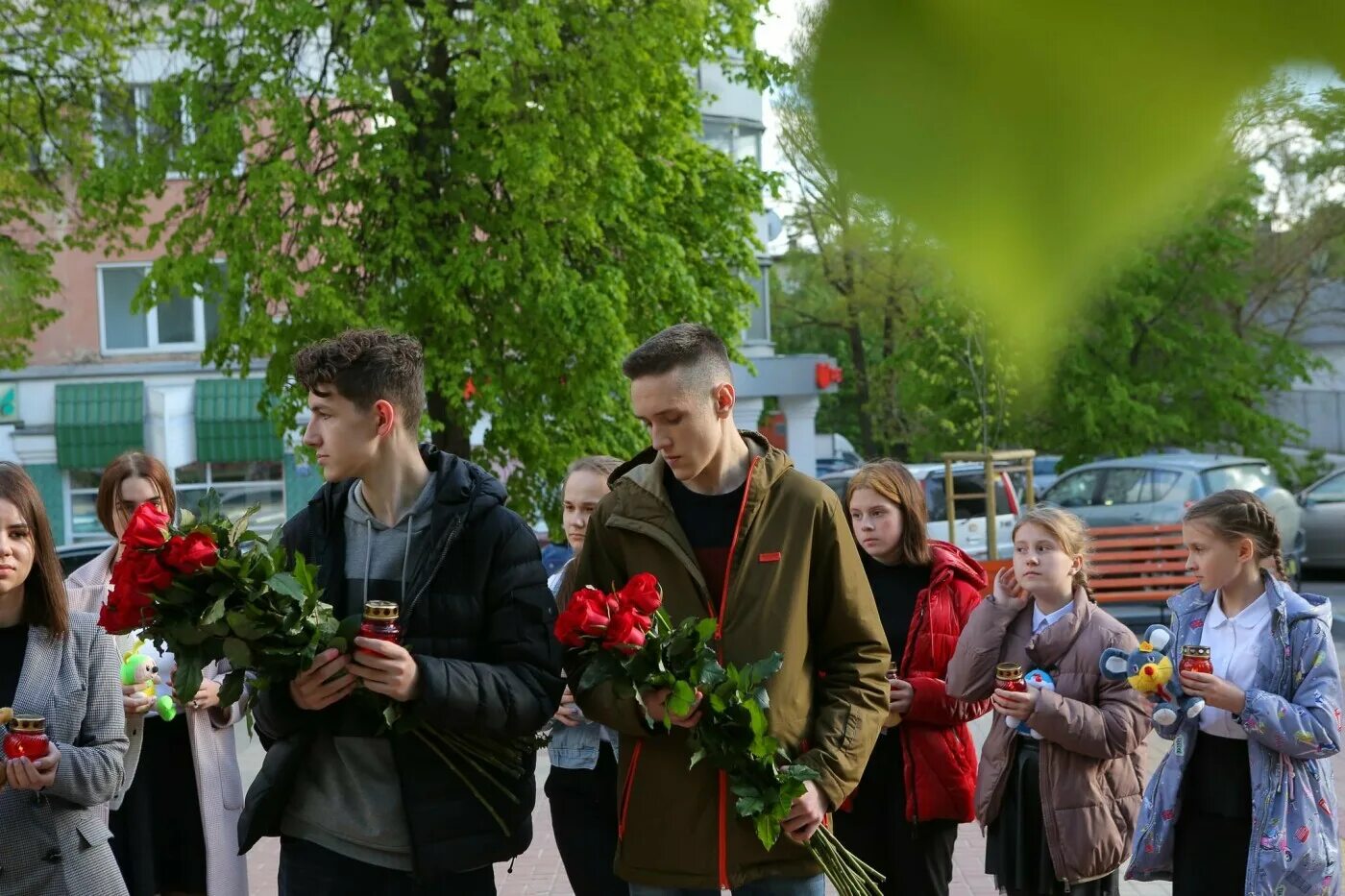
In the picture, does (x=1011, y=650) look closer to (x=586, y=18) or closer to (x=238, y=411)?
A: (x=586, y=18)

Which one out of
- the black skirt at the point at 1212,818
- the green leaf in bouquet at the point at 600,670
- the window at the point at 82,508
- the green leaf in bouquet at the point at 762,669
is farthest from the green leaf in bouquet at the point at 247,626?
the window at the point at 82,508

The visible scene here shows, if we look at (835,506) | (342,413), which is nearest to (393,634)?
(342,413)

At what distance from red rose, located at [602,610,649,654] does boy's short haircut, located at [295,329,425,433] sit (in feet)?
1.92

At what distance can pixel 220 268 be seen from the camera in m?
9.63

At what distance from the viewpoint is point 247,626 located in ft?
8.80

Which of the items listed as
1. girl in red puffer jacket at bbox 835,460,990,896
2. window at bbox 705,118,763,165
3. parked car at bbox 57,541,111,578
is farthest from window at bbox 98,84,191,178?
parked car at bbox 57,541,111,578

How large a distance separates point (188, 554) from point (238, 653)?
205 mm

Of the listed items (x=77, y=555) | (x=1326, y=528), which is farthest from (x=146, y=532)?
(x=1326, y=528)

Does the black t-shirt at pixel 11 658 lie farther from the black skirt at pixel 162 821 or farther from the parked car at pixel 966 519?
the parked car at pixel 966 519

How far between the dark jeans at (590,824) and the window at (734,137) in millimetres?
3091

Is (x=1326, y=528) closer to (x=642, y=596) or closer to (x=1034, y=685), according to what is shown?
(x=1034, y=685)

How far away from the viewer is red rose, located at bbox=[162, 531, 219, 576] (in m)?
2.71

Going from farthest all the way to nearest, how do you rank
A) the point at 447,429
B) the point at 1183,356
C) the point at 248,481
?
the point at 248,481 < the point at 447,429 < the point at 1183,356

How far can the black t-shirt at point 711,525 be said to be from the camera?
10.3 feet
